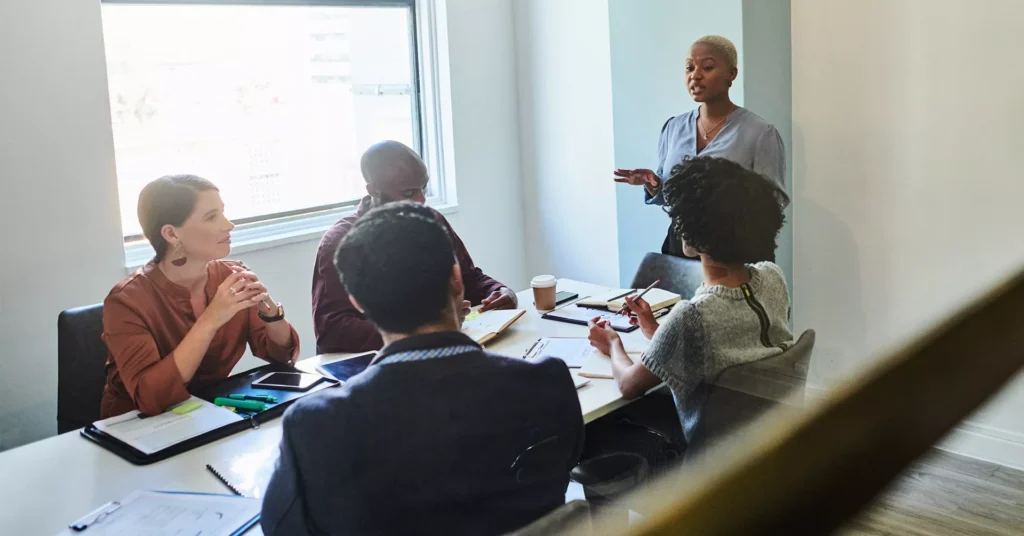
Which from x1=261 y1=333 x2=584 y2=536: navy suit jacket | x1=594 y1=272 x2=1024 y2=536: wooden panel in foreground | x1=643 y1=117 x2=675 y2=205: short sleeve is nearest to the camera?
x1=594 y1=272 x2=1024 y2=536: wooden panel in foreground

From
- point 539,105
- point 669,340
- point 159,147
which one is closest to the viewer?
point 669,340

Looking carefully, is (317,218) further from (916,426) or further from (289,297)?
(916,426)

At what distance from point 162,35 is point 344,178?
0.73m

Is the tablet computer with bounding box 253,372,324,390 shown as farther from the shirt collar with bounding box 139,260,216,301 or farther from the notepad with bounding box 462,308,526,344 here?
the notepad with bounding box 462,308,526,344

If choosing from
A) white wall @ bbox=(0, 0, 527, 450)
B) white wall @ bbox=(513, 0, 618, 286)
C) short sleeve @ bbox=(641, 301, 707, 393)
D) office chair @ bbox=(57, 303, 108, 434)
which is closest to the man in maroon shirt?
short sleeve @ bbox=(641, 301, 707, 393)

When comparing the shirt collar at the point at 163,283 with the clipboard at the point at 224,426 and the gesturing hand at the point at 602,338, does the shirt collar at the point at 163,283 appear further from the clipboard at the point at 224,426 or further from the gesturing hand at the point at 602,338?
the gesturing hand at the point at 602,338

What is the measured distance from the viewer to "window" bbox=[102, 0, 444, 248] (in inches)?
95.3

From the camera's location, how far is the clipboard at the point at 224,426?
124 cm

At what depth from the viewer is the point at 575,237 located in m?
3.18

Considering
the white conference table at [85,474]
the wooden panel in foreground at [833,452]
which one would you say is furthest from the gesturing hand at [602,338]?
the wooden panel in foreground at [833,452]

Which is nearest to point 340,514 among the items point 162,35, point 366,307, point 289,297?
point 366,307

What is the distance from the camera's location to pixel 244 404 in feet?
4.55

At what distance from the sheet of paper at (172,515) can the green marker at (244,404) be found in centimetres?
28

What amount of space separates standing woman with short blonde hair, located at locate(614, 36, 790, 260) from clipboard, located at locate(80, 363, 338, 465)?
0.84 meters
